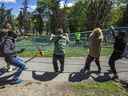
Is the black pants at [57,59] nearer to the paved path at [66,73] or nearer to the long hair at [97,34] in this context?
the paved path at [66,73]

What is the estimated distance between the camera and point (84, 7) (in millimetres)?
66312

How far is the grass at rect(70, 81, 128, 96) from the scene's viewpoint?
10547 millimetres

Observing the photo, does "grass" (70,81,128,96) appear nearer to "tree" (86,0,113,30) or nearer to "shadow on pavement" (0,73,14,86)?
"shadow on pavement" (0,73,14,86)

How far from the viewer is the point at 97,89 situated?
10.8 m

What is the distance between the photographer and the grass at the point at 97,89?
34.6ft

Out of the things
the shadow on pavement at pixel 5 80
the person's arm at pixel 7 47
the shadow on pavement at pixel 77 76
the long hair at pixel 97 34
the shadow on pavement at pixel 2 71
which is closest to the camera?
the person's arm at pixel 7 47

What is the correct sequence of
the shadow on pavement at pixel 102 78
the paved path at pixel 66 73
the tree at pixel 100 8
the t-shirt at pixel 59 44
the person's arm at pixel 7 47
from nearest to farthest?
the person's arm at pixel 7 47, the shadow on pavement at pixel 102 78, the paved path at pixel 66 73, the t-shirt at pixel 59 44, the tree at pixel 100 8

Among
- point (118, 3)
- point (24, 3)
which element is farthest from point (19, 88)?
point (24, 3)

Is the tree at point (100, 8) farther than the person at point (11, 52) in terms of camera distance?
Yes

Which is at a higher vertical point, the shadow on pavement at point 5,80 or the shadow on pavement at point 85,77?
the shadow on pavement at point 5,80

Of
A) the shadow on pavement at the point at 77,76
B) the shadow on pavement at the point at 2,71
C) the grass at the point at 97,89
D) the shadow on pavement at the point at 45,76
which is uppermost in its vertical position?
the shadow on pavement at the point at 2,71

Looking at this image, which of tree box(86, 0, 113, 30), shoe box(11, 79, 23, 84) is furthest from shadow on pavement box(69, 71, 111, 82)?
tree box(86, 0, 113, 30)

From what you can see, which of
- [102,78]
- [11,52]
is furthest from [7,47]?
[102,78]

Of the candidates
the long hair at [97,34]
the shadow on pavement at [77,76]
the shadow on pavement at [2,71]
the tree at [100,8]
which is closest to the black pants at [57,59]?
the shadow on pavement at [77,76]
